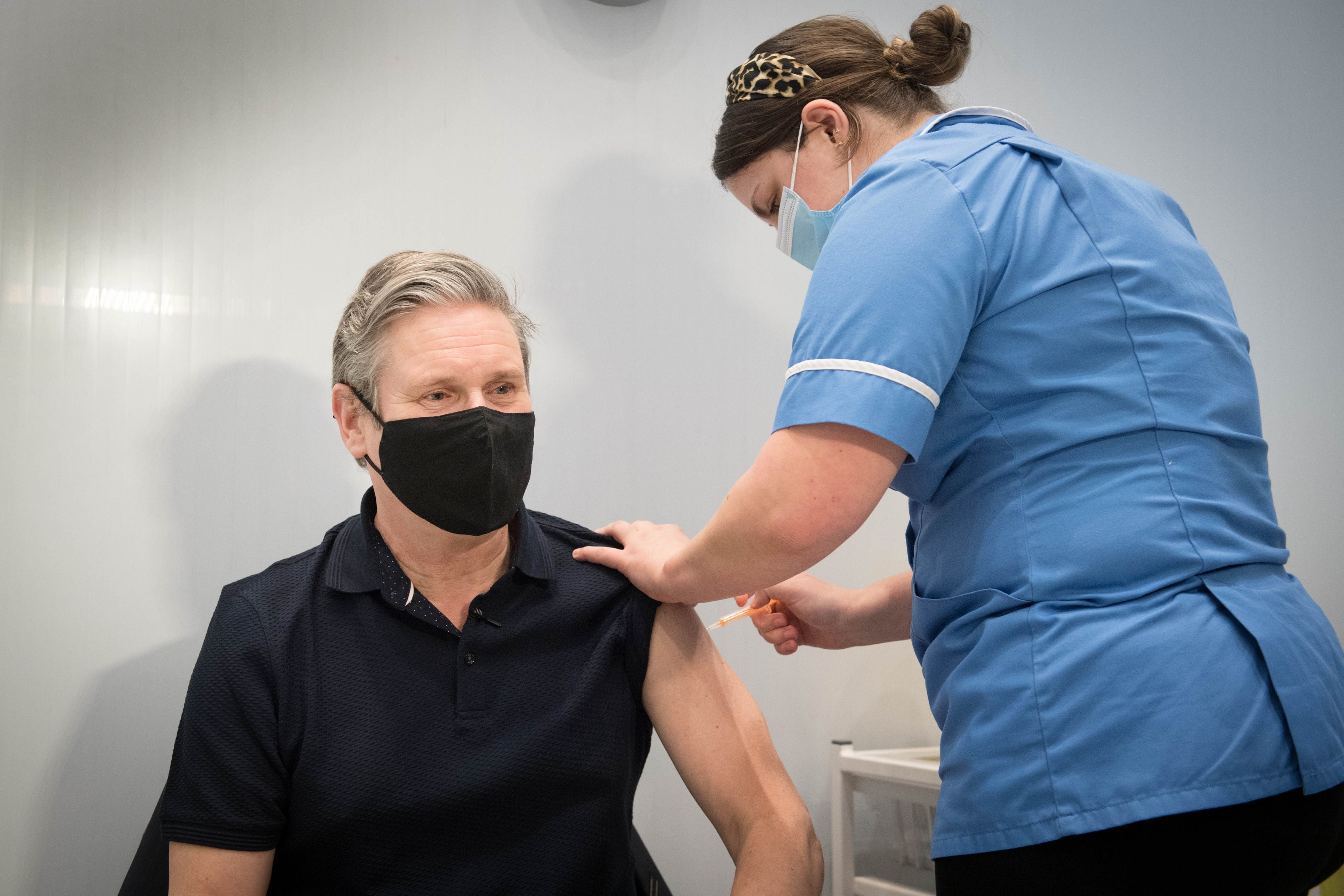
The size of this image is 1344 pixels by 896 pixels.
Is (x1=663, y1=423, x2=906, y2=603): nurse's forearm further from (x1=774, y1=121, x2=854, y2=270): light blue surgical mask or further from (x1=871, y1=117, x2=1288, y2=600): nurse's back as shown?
(x1=774, y1=121, x2=854, y2=270): light blue surgical mask

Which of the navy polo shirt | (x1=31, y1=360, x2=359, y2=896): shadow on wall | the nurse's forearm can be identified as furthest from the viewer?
(x1=31, y1=360, x2=359, y2=896): shadow on wall

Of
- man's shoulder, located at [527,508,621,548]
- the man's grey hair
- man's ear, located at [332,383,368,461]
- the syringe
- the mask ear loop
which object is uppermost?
the mask ear loop

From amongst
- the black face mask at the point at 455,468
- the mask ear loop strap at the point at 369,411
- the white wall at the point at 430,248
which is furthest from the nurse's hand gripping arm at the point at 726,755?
the white wall at the point at 430,248

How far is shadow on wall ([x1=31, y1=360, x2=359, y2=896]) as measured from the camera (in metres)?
1.74

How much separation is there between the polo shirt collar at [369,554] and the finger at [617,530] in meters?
0.10

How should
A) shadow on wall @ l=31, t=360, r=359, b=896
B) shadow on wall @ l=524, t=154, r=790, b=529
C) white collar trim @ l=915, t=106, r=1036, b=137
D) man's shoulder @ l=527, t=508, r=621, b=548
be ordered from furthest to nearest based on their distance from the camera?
shadow on wall @ l=524, t=154, r=790, b=529 → shadow on wall @ l=31, t=360, r=359, b=896 → man's shoulder @ l=527, t=508, r=621, b=548 → white collar trim @ l=915, t=106, r=1036, b=137

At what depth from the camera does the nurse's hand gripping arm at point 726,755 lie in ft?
4.30

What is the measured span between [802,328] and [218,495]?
4.52 feet

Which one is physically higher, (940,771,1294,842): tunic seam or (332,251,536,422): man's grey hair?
(332,251,536,422): man's grey hair

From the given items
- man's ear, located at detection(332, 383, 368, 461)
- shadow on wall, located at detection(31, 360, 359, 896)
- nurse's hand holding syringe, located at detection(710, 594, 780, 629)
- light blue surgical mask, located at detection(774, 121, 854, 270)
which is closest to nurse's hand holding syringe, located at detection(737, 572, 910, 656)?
nurse's hand holding syringe, located at detection(710, 594, 780, 629)

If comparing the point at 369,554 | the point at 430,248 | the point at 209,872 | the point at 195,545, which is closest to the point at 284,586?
the point at 369,554

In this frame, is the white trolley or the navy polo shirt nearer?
the navy polo shirt

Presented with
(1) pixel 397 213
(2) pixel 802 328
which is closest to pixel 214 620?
(2) pixel 802 328

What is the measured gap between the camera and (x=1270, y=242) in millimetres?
2564
